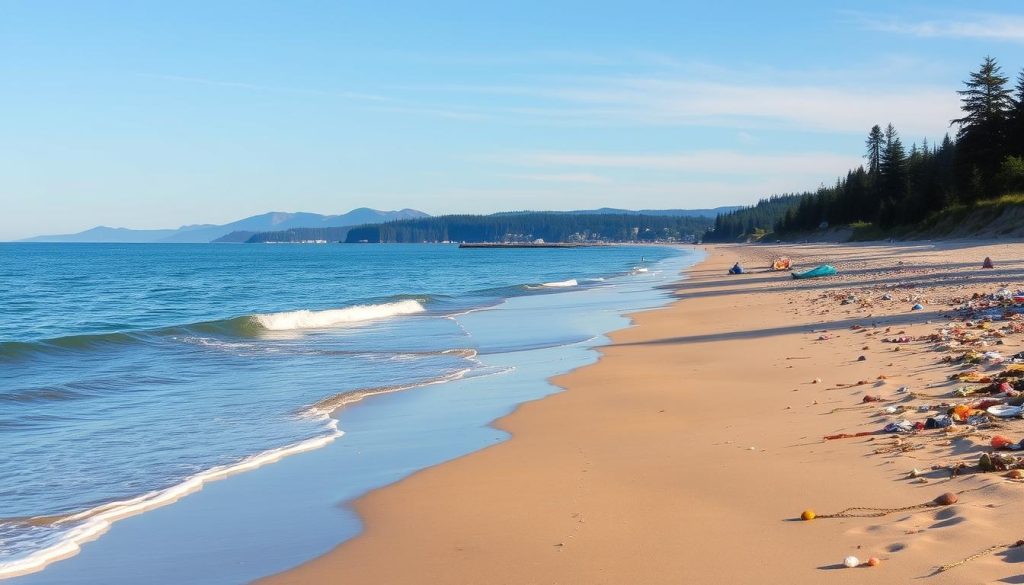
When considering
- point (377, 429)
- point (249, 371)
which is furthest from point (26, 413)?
point (377, 429)

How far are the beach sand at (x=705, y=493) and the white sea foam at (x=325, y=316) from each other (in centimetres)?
1515

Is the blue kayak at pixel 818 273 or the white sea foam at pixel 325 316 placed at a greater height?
the blue kayak at pixel 818 273

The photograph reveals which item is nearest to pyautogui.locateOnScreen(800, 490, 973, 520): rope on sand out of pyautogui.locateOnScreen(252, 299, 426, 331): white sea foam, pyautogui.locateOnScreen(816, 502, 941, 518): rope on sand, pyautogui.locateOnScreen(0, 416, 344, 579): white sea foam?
pyautogui.locateOnScreen(816, 502, 941, 518): rope on sand

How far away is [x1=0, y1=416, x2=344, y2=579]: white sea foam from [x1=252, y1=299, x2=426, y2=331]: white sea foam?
16.7 metres

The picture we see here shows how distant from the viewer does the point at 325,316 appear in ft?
90.5

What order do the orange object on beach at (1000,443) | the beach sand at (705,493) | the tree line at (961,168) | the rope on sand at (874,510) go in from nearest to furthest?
the beach sand at (705,493), the rope on sand at (874,510), the orange object on beach at (1000,443), the tree line at (961,168)

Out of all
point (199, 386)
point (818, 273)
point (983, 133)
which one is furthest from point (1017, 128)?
point (199, 386)

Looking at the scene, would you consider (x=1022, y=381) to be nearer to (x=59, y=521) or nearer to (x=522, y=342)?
(x=59, y=521)

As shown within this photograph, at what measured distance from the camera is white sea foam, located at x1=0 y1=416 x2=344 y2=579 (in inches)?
224

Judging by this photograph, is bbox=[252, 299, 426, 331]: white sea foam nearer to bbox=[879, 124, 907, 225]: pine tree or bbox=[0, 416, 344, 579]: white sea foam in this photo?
bbox=[0, 416, 344, 579]: white sea foam

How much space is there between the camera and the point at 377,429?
9961 mm

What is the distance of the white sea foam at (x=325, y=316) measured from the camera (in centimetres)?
2555

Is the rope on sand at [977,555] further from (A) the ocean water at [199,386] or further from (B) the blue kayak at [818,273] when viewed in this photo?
(B) the blue kayak at [818,273]

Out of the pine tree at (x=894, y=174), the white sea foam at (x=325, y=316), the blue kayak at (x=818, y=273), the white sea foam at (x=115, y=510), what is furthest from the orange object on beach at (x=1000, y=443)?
the pine tree at (x=894, y=174)
